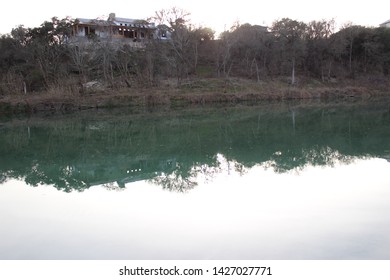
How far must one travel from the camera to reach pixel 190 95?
32.5 metres

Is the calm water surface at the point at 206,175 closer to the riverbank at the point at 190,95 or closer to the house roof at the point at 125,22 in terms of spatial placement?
the riverbank at the point at 190,95

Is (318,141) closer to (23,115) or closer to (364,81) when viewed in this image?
(23,115)

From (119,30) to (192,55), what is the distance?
7979mm

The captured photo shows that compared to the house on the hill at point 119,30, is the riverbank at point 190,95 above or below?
below

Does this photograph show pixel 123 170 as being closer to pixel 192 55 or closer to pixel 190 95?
pixel 190 95

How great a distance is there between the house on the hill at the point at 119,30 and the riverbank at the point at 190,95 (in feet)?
21.5

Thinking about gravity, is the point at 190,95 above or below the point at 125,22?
below

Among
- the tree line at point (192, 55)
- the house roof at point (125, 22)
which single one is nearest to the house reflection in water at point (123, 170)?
the tree line at point (192, 55)

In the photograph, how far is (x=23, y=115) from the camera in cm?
2625

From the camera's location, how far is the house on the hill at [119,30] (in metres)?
36.5

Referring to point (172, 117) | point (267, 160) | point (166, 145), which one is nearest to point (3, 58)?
point (172, 117)

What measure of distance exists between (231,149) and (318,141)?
3575 mm

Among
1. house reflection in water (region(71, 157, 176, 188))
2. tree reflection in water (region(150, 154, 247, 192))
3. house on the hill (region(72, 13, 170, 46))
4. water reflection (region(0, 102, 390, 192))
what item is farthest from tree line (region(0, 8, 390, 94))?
tree reflection in water (region(150, 154, 247, 192))

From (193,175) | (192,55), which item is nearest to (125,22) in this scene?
(192,55)
